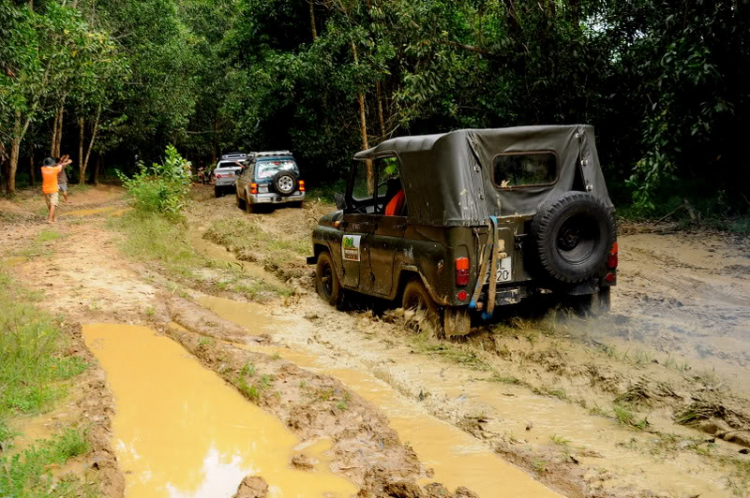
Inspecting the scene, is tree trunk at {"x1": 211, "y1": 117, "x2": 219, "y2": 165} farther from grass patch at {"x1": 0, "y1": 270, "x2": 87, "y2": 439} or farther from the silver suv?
grass patch at {"x1": 0, "y1": 270, "x2": 87, "y2": 439}

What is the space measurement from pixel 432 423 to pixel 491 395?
2.39 ft

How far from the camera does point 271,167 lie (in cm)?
2197

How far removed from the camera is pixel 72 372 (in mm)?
6246

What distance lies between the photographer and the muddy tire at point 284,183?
21500 mm

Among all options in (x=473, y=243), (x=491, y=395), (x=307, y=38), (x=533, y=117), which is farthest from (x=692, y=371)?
(x=307, y=38)

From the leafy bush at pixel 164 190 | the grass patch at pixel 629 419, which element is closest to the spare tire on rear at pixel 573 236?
the grass patch at pixel 629 419

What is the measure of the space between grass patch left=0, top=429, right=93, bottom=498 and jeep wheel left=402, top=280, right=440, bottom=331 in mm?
3579

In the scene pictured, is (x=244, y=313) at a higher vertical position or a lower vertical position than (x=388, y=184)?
lower

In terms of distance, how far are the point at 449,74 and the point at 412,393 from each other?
12.1m

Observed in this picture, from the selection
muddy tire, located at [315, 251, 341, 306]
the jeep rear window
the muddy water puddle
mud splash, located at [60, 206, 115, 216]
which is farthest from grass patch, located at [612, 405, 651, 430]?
mud splash, located at [60, 206, 115, 216]

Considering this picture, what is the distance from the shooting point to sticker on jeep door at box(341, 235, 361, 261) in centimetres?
863

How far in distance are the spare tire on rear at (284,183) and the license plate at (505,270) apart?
1524 centimetres

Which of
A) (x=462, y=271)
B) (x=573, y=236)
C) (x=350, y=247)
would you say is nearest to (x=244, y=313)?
(x=350, y=247)

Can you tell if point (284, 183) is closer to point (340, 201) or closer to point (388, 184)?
point (340, 201)
